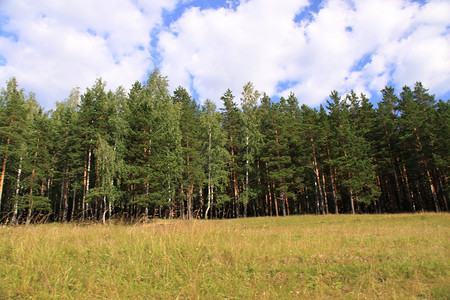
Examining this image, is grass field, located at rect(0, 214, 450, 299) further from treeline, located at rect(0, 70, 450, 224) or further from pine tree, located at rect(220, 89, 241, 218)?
pine tree, located at rect(220, 89, 241, 218)

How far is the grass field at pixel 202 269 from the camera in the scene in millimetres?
3963

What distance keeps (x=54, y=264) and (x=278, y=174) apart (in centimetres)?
2818

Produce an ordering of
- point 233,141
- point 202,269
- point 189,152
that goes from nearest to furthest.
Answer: point 202,269 < point 189,152 < point 233,141

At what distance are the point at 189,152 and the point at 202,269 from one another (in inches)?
1063

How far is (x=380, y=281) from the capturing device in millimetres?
4645

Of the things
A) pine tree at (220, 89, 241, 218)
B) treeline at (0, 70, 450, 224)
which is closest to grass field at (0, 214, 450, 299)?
treeline at (0, 70, 450, 224)

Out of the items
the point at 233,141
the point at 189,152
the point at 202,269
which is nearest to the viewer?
the point at 202,269

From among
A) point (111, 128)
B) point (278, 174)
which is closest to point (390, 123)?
point (278, 174)

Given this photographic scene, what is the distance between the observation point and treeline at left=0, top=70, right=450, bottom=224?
25141mm

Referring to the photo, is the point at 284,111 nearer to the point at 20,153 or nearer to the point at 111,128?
the point at 111,128

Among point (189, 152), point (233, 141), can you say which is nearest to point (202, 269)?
point (189, 152)

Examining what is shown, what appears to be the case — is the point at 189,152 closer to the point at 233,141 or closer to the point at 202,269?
the point at 233,141

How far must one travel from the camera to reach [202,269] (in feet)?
15.5

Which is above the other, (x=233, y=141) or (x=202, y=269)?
(x=233, y=141)
